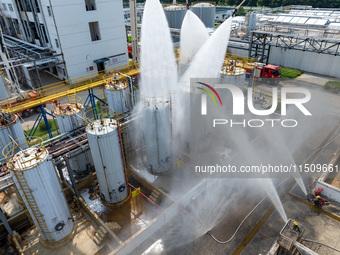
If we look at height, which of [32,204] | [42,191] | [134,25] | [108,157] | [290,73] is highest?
[134,25]

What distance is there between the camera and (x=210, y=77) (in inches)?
779

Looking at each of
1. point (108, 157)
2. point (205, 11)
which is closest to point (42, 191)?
point (108, 157)

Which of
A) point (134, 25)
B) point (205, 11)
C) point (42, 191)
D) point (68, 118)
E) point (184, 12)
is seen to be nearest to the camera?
point (42, 191)

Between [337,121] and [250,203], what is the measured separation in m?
15.8

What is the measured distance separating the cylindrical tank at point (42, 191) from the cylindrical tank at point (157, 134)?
6.51 m

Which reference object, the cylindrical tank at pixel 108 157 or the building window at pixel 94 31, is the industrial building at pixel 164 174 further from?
the building window at pixel 94 31

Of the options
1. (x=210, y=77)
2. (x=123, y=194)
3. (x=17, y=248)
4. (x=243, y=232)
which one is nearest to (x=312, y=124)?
(x=210, y=77)

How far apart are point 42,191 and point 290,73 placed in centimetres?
3744

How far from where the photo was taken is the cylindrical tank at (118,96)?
1848 cm

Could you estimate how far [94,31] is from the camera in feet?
111

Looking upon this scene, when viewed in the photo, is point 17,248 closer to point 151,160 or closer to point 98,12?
point 151,160

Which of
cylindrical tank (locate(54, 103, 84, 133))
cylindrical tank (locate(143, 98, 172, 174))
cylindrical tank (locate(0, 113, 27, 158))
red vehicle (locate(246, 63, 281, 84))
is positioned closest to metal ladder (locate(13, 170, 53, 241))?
cylindrical tank (locate(0, 113, 27, 158))

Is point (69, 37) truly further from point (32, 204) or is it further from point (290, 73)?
point (290, 73)

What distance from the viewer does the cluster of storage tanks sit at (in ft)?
149
